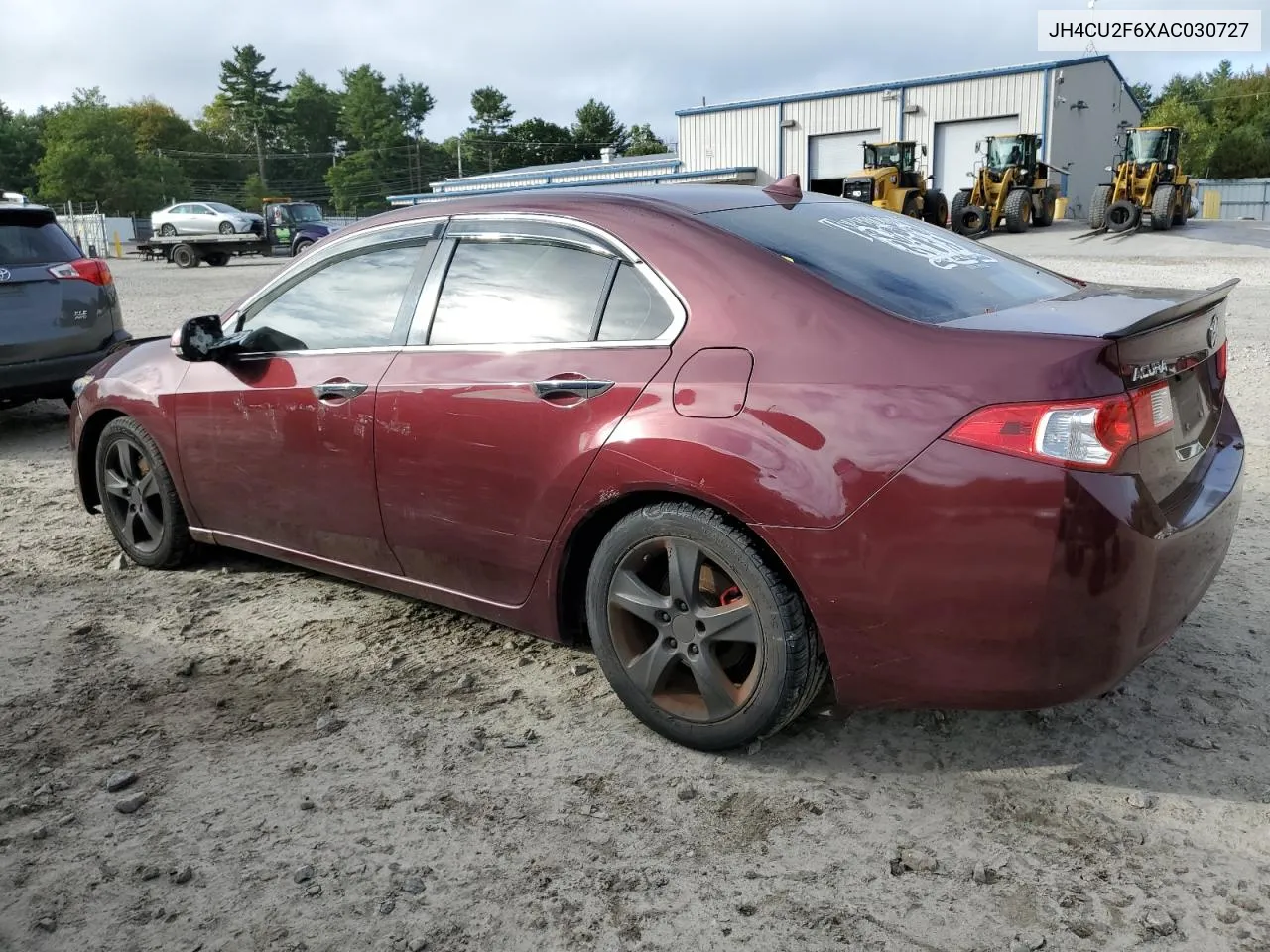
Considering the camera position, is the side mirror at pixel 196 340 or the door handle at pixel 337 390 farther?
the side mirror at pixel 196 340

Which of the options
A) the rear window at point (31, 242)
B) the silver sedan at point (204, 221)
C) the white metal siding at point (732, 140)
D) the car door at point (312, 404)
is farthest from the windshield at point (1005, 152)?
the car door at point (312, 404)

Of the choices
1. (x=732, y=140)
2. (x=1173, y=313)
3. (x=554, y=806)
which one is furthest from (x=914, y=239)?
(x=732, y=140)

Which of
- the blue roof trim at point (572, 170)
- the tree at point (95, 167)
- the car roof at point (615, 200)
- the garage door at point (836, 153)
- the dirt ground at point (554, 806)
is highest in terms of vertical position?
the tree at point (95, 167)

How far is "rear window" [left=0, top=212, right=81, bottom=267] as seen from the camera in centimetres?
735

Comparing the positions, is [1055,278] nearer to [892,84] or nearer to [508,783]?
[508,783]

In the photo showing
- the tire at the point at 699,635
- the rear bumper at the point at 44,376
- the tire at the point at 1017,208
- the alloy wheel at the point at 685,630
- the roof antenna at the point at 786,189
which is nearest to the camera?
the tire at the point at 699,635

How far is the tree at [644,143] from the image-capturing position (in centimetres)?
9344

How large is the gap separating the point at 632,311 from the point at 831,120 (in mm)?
39767

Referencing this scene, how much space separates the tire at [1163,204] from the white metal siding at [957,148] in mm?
10737

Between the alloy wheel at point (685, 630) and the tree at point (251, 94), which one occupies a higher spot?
the tree at point (251, 94)

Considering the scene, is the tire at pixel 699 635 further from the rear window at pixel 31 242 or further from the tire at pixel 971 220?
the tire at pixel 971 220

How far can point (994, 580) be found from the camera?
2469 mm

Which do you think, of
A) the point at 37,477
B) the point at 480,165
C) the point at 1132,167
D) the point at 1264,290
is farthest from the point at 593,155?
the point at 37,477

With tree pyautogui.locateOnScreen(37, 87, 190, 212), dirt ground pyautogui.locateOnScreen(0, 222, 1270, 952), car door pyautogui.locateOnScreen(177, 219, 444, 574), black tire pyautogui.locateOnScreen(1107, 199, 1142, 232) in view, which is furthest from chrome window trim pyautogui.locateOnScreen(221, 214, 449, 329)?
tree pyautogui.locateOnScreen(37, 87, 190, 212)
